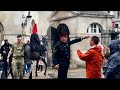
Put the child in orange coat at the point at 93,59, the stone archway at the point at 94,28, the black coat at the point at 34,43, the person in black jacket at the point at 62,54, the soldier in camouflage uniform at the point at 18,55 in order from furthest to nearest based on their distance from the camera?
1. the stone archway at the point at 94,28
2. the black coat at the point at 34,43
3. the soldier in camouflage uniform at the point at 18,55
4. the person in black jacket at the point at 62,54
5. the child in orange coat at the point at 93,59

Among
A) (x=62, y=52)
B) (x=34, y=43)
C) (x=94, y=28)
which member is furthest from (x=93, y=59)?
(x=94, y=28)

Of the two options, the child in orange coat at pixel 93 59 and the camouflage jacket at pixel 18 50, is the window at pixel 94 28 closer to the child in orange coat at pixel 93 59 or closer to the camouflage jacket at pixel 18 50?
the camouflage jacket at pixel 18 50

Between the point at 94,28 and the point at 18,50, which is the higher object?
the point at 94,28

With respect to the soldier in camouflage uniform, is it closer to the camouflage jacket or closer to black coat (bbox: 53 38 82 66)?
the camouflage jacket

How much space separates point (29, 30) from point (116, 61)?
14658mm

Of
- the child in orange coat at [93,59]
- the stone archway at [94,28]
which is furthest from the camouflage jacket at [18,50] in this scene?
the stone archway at [94,28]

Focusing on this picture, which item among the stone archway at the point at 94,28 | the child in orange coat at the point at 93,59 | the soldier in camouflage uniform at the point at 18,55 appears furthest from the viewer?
the stone archway at the point at 94,28

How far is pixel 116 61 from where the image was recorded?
19.4ft

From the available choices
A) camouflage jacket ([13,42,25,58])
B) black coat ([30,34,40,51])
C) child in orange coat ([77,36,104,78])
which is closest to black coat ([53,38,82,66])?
child in orange coat ([77,36,104,78])

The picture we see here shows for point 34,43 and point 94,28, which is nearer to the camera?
point 34,43

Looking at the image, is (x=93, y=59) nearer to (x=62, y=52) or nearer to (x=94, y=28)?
(x=62, y=52)

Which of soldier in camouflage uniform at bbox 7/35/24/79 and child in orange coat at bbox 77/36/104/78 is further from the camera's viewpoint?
soldier in camouflage uniform at bbox 7/35/24/79
